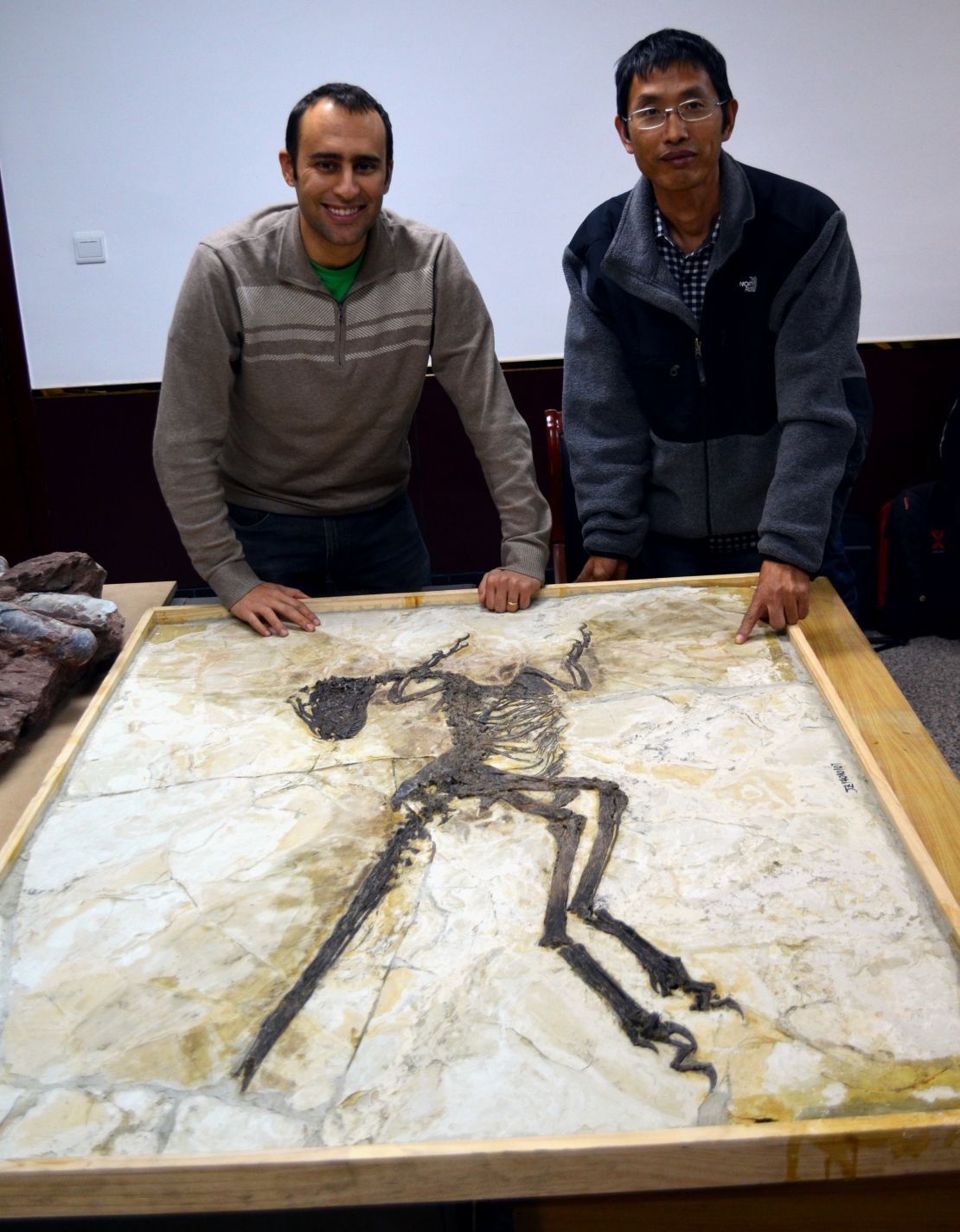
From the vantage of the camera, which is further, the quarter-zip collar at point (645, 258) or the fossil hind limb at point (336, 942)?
the quarter-zip collar at point (645, 258)

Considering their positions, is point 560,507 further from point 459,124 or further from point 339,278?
point 459,124

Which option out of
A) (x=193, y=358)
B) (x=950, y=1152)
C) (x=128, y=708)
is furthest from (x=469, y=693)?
(x=950, y=1152)

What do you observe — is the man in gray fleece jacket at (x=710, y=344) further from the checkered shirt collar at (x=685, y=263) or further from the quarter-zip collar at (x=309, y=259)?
the quarter-zip collar at (x=309, y=259)

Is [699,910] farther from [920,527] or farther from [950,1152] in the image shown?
[920,527]

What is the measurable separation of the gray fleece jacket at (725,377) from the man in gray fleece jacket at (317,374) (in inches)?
6.8

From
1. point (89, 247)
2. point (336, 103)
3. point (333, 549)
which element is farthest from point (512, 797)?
point (89, 247)

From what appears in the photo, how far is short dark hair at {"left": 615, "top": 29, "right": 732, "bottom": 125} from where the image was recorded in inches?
73.2

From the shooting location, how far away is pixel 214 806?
150cm

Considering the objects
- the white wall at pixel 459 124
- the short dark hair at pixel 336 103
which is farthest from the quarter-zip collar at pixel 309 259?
the white wall at pixel 459 124

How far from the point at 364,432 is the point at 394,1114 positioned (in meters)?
1.49

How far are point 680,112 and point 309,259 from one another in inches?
28.4

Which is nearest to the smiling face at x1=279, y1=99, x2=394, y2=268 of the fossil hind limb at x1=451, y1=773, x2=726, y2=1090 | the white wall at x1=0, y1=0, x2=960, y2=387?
the fossil hind limb at x1=451, y1=773, x2=726, y2=1090

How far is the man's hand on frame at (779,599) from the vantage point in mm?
1940

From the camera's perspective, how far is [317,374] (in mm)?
2111
